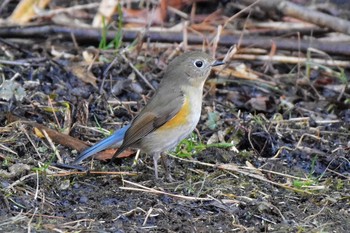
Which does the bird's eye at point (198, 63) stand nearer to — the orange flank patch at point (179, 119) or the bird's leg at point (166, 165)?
the orange flank patch at point (179, 119)

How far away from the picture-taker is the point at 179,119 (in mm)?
5586

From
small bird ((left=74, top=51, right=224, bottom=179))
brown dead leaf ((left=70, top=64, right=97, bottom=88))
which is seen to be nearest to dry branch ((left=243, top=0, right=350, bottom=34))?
brown dead leaf ((left=70, top=64, right=97, bottom=88))

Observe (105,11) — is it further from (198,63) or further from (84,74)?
(198,63)

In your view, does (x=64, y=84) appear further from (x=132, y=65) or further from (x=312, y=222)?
(x=312, y=222)

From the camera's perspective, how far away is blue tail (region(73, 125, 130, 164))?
5473mm

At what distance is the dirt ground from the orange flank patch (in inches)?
14.9

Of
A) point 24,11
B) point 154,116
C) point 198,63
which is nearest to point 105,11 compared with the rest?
point 24,11

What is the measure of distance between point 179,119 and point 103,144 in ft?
1.84

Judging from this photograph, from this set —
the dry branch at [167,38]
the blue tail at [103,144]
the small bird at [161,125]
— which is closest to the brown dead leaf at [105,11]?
the dry branch at [167,38]

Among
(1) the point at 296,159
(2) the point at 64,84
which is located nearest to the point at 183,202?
(1) the point at 296,159

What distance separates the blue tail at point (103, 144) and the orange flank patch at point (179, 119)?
29 centimetres

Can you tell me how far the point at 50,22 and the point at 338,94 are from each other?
313 centimetres

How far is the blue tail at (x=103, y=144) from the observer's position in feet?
18.0

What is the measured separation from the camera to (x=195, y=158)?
600 cm
